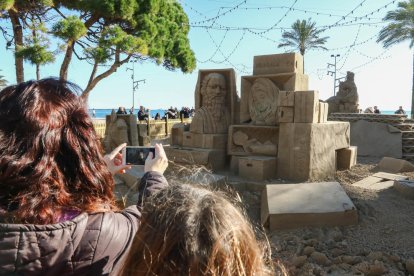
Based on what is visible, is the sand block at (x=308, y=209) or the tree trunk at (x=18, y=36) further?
the tree trunk at (x=18, y=36)

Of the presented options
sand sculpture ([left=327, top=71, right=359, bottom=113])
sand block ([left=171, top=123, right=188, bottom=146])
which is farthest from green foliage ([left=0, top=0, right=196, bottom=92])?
sand sculpture ([left=327, top=71, right=359, bottom=113])

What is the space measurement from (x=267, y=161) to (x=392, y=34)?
15.2m

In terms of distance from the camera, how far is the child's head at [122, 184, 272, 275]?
78cm

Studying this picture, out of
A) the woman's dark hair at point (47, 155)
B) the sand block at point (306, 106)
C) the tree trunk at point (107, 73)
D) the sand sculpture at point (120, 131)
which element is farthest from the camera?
the tree trunk at point (107, 73)

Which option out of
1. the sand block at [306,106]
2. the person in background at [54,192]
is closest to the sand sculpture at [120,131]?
the sand block at [306,106]

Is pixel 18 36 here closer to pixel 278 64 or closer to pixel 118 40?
pixel 118 40

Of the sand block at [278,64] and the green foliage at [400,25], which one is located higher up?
the green foliage at [400,25]

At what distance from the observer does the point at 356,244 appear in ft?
11.7

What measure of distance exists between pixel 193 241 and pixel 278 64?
5.56m

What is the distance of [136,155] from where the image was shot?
1.67m

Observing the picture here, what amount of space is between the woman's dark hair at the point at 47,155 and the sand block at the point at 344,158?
606cm

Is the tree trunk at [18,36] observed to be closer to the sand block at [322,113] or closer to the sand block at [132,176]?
the sand block at [132,176]

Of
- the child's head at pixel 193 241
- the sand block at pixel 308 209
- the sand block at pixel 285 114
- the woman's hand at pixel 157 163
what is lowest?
the sand block at pixel 308 209

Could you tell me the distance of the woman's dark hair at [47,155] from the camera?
0.91m
